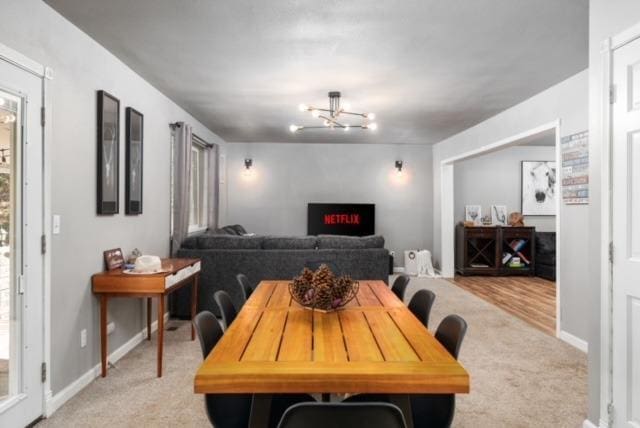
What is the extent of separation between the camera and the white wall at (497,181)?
7.98 meters

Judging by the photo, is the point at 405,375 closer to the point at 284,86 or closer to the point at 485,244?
the point at 284,86

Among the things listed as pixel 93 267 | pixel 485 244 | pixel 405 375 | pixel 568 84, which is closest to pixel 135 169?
pixel 93 267

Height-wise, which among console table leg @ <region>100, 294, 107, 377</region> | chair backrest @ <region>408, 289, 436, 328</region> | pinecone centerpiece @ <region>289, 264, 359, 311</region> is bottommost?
console table leg @ <region>100, 294, 107, 377</region>

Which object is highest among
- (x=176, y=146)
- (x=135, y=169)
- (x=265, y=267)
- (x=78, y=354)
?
(x=176, y=146)

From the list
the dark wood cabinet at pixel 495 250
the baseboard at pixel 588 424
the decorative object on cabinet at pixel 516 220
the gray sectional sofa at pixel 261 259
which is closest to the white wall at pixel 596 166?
the baseboard at pixel 588 424

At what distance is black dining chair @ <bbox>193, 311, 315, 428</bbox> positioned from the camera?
5.42 feet

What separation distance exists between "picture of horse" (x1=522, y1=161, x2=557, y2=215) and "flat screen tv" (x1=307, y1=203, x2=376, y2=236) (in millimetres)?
3091

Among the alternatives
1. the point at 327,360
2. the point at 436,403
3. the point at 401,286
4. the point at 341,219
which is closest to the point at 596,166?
the point at 401,286

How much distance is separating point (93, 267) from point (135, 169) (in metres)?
1.02

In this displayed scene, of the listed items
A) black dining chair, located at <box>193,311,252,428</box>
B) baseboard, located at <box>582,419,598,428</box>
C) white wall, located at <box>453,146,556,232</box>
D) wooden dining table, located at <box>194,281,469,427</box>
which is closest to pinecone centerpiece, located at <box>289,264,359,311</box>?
wooden dining table, located at <box>194,281,469,427</box>

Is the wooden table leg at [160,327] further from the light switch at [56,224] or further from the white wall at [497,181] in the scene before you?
the white wall at [497,181]

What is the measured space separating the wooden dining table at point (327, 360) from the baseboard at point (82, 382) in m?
1.49

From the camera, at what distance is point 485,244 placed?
7613mm

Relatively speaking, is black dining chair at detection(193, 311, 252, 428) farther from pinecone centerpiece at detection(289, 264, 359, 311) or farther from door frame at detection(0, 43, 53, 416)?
door frame at detection(0, 43, 53, 416)
